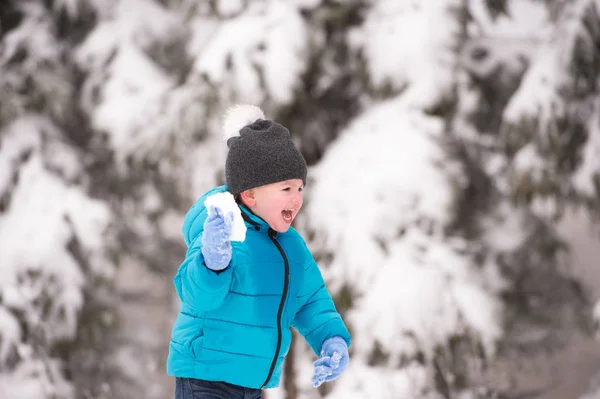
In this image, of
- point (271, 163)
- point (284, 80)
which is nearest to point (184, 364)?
point (271, 163)

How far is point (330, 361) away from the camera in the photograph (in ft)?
7.32

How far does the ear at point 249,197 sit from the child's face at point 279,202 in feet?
0.08

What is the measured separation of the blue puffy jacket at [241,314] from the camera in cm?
213

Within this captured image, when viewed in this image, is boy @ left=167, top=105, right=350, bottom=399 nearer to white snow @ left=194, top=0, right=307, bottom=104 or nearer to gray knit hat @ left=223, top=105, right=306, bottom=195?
gray knit hat @ left=223, top=105, right=306, bottom=195

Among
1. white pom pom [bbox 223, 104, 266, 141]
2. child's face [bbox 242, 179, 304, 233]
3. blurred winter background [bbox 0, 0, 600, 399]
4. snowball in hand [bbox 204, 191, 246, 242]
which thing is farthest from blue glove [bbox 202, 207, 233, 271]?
blurred winter background [bbox 0, 0, 600, 399]

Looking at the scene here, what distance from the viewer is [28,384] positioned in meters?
5.55

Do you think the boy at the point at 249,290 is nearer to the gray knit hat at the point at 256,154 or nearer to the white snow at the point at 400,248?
the gray knit hat at the point at 256,154

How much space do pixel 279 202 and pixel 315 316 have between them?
0.43 meters

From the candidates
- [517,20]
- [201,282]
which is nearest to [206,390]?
[201,282]

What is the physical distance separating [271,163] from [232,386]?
2.25ft

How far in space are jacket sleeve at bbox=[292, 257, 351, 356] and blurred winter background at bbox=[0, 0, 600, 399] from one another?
223 centimetres

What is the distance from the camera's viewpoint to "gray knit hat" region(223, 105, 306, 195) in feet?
7.14

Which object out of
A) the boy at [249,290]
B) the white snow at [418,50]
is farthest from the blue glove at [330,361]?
the white snow at [418,50]

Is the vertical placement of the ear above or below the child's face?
above
